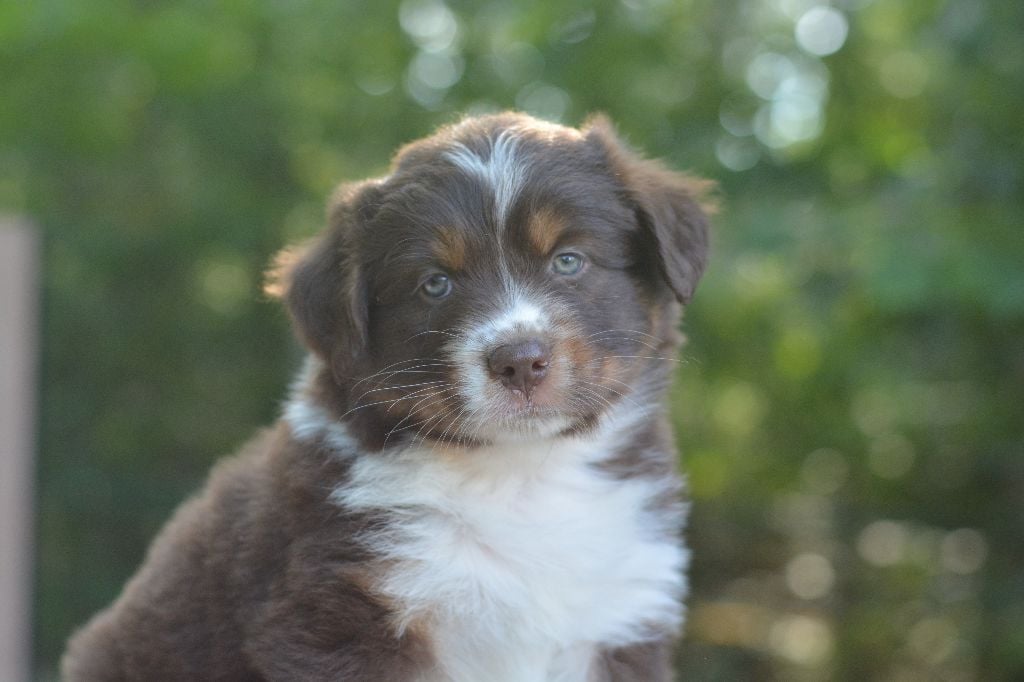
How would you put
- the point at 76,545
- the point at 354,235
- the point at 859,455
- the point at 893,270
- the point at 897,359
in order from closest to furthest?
the point at 354,235 < the point at 893,270 < the point at 897,359 < the point at 859,455 < the point at 76,545

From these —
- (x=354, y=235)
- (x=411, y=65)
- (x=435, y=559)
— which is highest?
(x=411, y=65)

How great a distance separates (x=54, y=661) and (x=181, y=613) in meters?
6.56

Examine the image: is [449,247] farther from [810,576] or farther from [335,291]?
[810,576]

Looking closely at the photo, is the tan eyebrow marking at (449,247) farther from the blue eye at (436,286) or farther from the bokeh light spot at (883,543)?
the bokeh light spot at (883,543)

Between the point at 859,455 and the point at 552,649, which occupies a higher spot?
the point at 552,649

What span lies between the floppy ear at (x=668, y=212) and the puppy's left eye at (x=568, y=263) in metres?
0.31

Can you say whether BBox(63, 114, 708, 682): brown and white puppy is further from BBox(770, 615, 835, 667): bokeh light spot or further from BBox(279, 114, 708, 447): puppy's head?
BBox(770, 615, 835, 667): bokeh light spot

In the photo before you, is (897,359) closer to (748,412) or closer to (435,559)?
(748,412)

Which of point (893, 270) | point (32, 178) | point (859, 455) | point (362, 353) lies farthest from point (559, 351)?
point (32, 178)

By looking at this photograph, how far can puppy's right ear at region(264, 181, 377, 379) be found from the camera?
3756 millimetres

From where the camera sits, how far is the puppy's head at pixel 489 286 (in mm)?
3619

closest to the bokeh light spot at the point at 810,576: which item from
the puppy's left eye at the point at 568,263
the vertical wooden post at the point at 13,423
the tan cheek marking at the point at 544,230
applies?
the vertical wooden post at the point at 13,423

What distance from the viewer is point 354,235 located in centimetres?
389

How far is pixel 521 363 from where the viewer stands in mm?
3521
